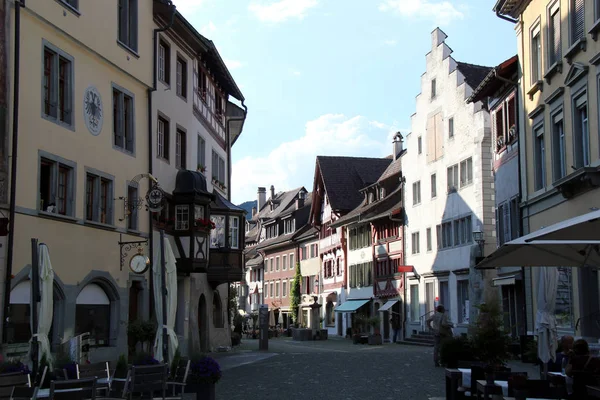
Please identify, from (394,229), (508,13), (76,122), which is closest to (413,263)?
(394,229)

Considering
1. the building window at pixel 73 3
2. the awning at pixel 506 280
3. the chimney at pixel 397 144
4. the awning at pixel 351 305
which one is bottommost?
the awning at pixel 351 305

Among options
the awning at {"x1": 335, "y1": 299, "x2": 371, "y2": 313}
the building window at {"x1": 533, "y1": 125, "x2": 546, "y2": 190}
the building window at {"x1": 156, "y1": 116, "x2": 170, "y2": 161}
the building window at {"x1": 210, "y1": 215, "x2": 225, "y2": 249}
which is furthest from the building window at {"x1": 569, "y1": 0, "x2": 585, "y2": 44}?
the awning at {"x1": 335, "y1": 299, "x2": 371, "y2": 313}

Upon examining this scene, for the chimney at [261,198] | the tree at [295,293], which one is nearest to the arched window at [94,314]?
the tree at [295,293]

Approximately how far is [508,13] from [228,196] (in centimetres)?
1667

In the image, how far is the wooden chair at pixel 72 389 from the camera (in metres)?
10.3

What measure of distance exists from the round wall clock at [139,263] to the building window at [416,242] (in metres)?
26.4

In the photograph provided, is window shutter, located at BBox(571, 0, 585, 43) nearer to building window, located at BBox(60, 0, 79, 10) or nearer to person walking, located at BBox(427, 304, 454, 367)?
person walking, located at BBox(427, 304, 454, 367)

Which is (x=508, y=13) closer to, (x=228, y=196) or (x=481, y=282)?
Result: (x=481, y=282)

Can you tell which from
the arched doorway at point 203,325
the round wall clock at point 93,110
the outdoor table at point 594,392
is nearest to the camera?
the outdoor table at point 594,392

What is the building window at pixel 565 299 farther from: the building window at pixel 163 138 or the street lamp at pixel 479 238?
the street lamp at pixel 479 238

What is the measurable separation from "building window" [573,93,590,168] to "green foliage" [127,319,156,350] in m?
12.0

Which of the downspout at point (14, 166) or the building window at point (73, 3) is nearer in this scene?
the downspout at point (14, 166)

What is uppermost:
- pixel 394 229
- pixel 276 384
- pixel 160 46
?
pixel 160 46

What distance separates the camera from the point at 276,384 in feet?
64.8
